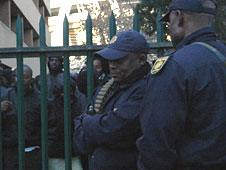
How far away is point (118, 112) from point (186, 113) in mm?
814

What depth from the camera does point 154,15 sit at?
9461 millimetres

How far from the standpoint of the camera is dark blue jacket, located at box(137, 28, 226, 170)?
283cm

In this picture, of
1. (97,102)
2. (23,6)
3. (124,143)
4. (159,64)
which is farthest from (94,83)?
(23,6)

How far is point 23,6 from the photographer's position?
32281mm

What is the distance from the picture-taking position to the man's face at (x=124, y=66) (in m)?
3.77

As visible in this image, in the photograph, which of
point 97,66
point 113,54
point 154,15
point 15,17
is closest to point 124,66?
Result: point 113,54

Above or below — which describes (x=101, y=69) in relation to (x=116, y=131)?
above

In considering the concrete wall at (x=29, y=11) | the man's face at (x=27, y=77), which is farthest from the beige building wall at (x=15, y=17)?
the man's face at (x=27, y=77)

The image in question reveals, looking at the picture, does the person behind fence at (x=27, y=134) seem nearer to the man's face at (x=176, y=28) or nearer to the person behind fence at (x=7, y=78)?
the person behind fence at (x=7, y=78)

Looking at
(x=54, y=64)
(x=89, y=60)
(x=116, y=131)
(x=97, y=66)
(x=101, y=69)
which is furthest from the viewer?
(x=54, y=64)

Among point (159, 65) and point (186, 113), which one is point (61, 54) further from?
point (186, 113)

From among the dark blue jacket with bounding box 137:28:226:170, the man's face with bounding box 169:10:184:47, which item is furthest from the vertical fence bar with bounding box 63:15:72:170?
the dark blue jacket with bounding box 137:28:226:170

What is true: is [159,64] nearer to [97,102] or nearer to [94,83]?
[97,102]

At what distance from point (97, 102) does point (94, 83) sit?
0.78 metres
